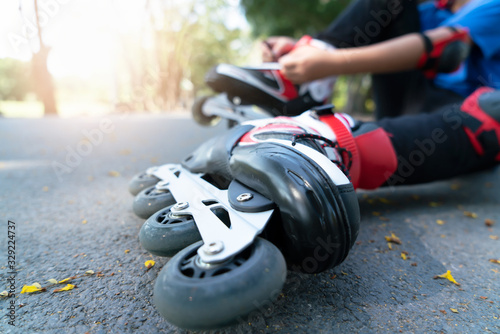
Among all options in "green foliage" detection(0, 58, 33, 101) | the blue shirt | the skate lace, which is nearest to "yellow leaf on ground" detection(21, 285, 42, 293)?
the skate lace

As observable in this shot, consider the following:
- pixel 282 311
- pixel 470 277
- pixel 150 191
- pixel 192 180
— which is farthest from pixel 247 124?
pixel 470 277

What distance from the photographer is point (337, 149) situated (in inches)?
30.2

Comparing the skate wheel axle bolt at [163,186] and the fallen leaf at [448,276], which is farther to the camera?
the skate wheel axle bolt at [163,186]

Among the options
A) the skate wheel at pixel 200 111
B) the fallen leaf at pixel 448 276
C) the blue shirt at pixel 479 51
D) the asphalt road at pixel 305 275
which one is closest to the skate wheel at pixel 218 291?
the asphalt road at pixel 305 275

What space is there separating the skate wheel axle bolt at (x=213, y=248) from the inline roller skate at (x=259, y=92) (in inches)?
38.3

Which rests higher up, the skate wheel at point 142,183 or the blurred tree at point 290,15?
the blurred tree at point 290,15

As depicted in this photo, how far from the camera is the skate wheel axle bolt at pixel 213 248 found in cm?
46

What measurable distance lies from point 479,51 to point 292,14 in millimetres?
5603

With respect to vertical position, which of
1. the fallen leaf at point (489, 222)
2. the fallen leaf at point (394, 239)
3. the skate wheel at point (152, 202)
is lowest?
the fallen leaf at point (489, 222)

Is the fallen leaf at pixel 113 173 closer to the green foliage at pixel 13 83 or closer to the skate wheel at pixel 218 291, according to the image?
the skate wheel at pixel 218 291

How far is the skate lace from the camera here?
2.29ft

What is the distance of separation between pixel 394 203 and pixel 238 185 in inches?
29.6

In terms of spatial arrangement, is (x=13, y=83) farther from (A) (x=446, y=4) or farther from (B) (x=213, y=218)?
(B) (x=213, y=218)

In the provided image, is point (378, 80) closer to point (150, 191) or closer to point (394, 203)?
point (394, 203)
